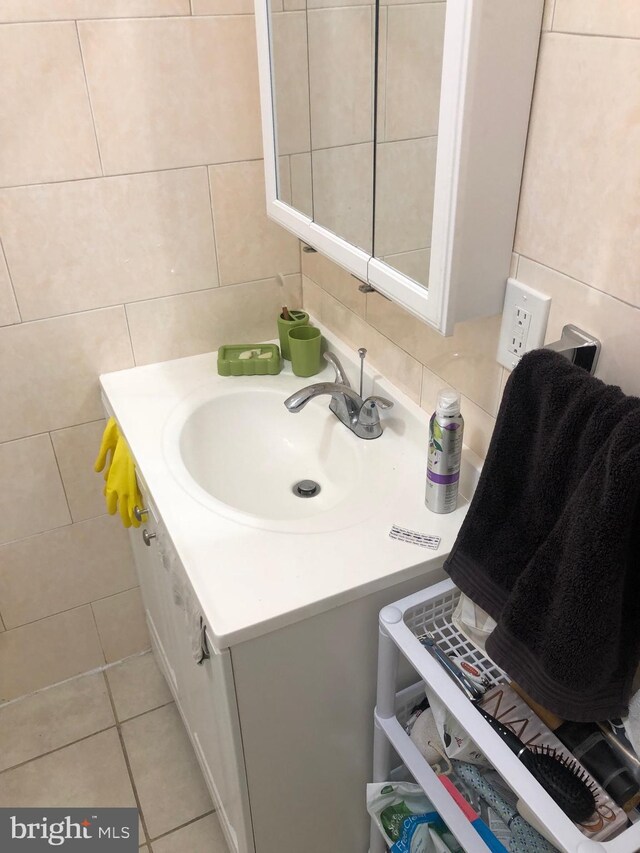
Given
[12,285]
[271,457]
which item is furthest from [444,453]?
[12,285]

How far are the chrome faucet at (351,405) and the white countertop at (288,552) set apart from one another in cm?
3

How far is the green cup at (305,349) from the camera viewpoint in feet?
5.10

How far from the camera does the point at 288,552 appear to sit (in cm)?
111

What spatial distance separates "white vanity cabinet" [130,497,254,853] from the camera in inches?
43.3

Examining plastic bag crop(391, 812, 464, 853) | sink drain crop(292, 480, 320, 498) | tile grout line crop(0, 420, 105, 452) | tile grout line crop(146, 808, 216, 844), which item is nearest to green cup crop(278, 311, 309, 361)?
sink drain crop(292, 480, 320, 498)

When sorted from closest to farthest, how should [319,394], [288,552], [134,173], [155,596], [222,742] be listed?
1. [288,552]
2. [222,742]
3. [319,394]
4. [134,173]
5. [155,596]

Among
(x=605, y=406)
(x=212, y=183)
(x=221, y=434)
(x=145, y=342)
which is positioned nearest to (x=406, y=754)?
(x=605, y=406)

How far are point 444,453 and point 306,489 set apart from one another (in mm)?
415

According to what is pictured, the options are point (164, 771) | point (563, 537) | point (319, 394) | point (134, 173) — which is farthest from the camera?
point (164, 771)

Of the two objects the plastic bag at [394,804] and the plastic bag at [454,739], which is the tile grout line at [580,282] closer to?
the plastic bag at [454,739]

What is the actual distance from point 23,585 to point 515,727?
128 cm

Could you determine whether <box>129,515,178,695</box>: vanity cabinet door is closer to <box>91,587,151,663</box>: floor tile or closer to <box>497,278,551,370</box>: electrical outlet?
<box>91,587,151,663</box>: floor tile

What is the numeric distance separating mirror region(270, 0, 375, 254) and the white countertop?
0.39 metres

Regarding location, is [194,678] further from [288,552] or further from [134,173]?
[134,173]
